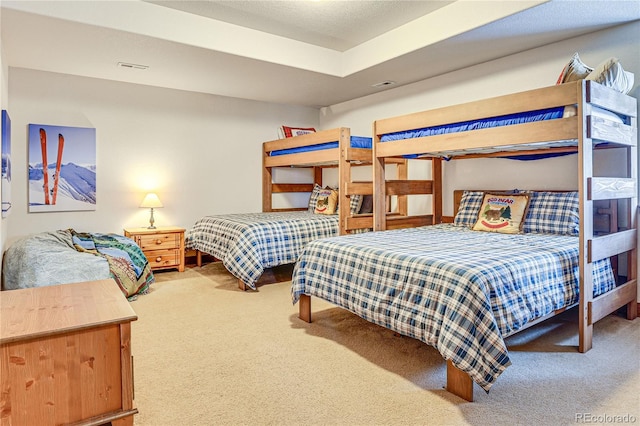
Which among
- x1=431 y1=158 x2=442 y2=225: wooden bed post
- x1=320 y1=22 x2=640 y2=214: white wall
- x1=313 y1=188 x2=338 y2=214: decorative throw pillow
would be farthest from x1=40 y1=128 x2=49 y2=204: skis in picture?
x1=431 y1=158 x2=442 y2=225: wooden bed post

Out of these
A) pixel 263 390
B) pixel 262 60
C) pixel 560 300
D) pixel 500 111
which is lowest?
pixel 263 390

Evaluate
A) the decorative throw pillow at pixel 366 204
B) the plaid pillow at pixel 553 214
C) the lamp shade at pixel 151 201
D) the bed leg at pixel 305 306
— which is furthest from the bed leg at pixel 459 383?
the lamp shade at pixel 151 201

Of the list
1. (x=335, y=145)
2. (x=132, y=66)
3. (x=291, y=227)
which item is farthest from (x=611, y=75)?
(x=132, y=66)

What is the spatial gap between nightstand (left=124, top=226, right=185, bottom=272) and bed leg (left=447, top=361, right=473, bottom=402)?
11.2ft

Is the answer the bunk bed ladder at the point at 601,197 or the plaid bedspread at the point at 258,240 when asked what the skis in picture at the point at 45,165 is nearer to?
the plaid bedspread at the point at 258,240

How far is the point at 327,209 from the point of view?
4984mm

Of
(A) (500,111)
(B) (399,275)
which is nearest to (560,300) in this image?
(B) (399,275)

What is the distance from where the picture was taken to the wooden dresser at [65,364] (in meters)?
1.28

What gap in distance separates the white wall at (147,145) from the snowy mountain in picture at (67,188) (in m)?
0.07

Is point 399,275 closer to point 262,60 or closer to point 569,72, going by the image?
point 569,72

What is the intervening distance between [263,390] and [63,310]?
3.09 ft

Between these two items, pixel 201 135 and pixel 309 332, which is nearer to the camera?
pixel 309 332

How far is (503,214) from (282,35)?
2534 mm

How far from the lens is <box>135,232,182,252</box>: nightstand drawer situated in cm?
432
